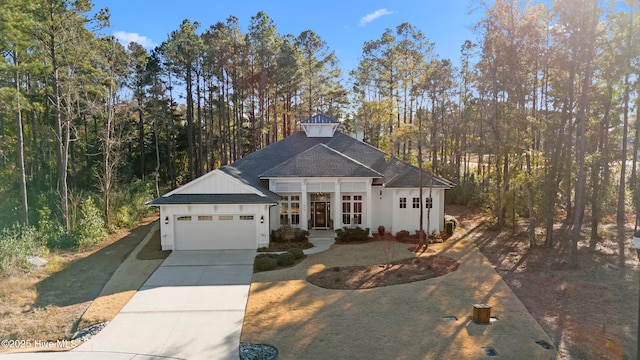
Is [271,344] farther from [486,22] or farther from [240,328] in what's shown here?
[486,22]

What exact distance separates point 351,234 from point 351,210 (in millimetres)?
1866

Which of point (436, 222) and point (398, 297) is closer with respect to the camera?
point (398, 297)

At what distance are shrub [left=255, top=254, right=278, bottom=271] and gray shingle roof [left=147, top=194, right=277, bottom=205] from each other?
10.7 feet

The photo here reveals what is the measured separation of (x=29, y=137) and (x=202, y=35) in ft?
55.3

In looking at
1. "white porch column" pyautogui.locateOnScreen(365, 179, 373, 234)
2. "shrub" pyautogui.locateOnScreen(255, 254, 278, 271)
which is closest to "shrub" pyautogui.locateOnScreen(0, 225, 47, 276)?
"shrub" pyautogui.locateOnScreen(255, 254, 278, 271)

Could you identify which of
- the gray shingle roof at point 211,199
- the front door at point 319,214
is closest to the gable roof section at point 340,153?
the gray shingle roof at point 211,199

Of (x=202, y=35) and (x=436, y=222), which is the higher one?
(x=202, y=35)

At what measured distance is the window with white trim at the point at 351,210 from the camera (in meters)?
21.6

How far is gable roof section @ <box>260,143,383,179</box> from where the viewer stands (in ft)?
67.4

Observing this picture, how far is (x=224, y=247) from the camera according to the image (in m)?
18.8

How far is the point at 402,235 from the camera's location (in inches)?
821

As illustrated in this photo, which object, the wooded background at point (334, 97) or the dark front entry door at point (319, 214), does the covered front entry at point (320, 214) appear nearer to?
the dark front entry door at point (319, 214)

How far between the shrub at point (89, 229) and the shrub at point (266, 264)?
10.3 m

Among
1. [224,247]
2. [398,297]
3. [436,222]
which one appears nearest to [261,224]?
[224,247]
